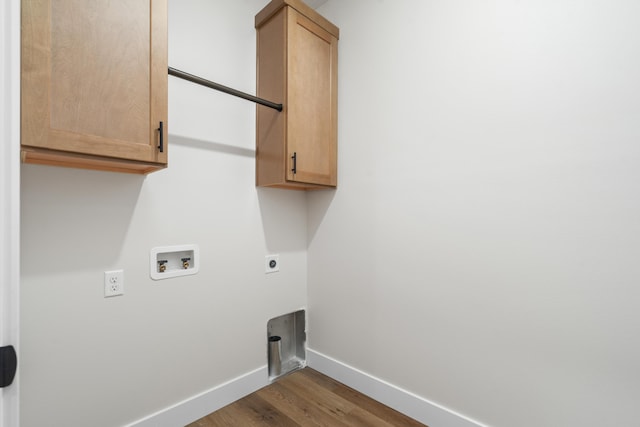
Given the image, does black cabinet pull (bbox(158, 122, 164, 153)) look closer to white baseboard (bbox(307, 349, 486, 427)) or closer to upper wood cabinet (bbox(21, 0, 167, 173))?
upper wood cabinet (bbox(21, 0, 167, 173))

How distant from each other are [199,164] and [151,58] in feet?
2.01

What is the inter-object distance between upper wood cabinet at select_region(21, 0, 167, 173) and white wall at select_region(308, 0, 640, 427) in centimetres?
122

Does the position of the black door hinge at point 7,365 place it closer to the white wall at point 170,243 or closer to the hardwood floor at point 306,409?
the white wall at point 170,243

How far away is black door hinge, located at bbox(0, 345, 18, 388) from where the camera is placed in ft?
1.98

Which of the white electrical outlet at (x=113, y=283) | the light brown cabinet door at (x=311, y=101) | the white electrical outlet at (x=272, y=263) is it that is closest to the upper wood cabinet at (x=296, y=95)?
the light brown cabinet door at (x=311, y=101)

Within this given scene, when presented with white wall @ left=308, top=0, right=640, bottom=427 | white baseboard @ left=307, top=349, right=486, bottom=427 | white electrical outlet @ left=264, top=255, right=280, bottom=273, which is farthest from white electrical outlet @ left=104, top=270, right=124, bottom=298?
white baseboard @ left=307, top=349, right=486, bottom=427

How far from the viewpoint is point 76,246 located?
135 cm

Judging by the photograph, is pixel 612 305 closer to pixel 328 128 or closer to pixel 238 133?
pixel 328 128

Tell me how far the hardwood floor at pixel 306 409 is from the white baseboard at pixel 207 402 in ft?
0.11

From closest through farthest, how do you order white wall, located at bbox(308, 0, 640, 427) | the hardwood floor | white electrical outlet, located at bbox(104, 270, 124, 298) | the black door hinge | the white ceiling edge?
the black door hinge < white wall, located at bbox(308, 0, 640, 427) < white electrical outlet, located at bbox(104, 270, 124, 298) < the hardwood floor < the white ceiling edge

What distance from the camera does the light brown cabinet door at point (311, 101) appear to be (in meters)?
1.84

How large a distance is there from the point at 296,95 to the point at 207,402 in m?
1.90

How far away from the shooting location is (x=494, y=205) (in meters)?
1.47

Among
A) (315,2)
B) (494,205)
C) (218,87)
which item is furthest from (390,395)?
(315,2)
